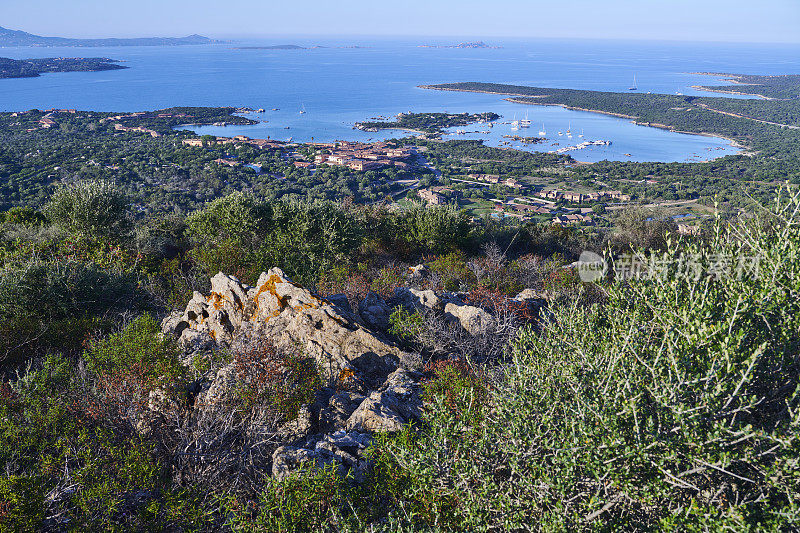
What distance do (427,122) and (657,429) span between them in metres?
94.0

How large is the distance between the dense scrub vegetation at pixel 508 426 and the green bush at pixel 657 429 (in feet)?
0.07

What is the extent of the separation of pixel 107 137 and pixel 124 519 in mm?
74916

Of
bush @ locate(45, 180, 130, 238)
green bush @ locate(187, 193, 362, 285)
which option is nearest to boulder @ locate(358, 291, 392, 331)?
green bush @ locate(187, 193, 362, 285)

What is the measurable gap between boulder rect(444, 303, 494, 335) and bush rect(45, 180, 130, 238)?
41.8 feet

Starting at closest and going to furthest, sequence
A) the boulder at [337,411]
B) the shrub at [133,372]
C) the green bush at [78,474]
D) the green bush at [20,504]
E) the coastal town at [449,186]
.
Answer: the green bush at [20,504]
the green bush at [78,474]
the shrub at [133,372]
the boulder at [337,411]
the coastal town at [449,186]

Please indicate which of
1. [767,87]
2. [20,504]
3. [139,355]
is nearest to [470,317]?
[139,355]

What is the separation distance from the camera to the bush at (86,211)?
15.1 metres

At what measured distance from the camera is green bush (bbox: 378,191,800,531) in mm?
3039

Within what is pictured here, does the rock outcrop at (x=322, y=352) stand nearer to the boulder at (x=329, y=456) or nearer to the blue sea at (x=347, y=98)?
the boulder at (x=329, y=456)

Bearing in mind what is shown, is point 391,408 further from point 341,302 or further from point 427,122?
point 427,122

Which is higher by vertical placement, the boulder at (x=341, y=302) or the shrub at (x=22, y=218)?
the boulder at (x=341, y=302)

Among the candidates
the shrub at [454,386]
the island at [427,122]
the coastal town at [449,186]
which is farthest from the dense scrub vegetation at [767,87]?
Result: the shrub at [454,386]

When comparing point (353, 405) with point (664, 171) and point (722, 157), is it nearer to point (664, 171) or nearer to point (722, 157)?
point (664, 171)

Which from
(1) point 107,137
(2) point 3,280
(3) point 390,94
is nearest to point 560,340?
(2) point 3,280
